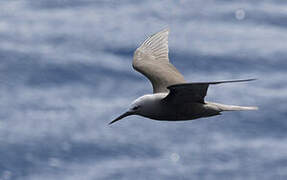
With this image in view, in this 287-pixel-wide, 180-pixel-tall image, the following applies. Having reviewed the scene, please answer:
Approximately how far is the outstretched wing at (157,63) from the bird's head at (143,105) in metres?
1.47

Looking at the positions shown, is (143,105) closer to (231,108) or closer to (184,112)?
(184,112)

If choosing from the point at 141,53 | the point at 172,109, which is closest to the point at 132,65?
the point at 141,53

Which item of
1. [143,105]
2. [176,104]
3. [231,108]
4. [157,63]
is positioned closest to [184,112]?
[176,104]

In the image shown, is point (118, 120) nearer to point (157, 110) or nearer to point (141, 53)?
point (157, 110)

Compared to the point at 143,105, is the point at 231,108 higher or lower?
lower

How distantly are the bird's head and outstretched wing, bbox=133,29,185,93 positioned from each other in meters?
1.47

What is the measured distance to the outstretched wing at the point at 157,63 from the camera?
45.4ft

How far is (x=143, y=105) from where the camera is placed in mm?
11930

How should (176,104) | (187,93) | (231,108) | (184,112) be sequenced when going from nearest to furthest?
(187,93) → (176,104) → (184,112) → (231,108)

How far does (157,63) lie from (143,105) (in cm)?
315

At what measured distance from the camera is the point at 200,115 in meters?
12.0

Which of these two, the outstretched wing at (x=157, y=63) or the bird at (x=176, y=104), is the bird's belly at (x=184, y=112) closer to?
the bird at (x=176, y=104)

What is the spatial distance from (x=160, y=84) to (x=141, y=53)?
2062mm

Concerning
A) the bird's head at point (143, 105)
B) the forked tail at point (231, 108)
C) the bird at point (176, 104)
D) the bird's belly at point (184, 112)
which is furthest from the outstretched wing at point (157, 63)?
the forked tail at point (231, 108)
